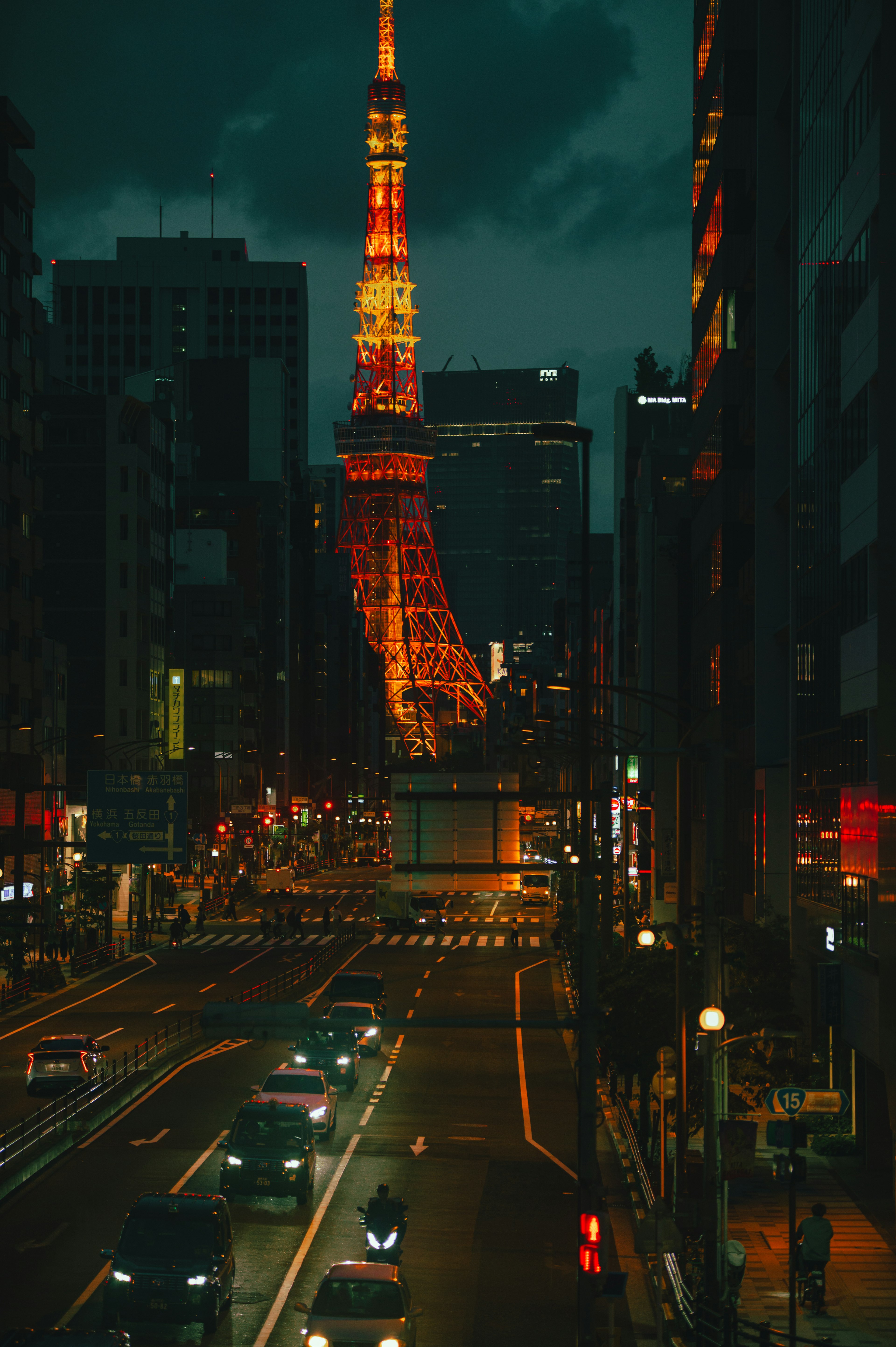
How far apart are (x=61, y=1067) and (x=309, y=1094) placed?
742 cm

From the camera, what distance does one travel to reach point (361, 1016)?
44.5 m

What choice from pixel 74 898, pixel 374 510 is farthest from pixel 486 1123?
pixel 374 510

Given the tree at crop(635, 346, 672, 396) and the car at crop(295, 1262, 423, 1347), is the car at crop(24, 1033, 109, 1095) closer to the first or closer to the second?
the car at crop(295, 1262, 423, 1347)

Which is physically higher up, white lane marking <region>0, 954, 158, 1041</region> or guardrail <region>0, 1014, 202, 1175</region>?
guardrail <region>0, 1014, 202, 1175</region>

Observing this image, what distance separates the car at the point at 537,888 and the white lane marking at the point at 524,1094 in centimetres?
4876

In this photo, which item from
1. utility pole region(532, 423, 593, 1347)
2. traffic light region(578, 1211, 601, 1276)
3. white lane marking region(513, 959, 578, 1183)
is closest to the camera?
traffic light region(578, 1211, 601, 1276)

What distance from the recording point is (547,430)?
2731 centimetres

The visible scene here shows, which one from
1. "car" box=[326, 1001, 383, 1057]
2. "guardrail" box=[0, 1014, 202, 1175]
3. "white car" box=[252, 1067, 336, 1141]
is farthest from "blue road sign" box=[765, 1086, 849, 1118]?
"car" box=[326, 1001, 383, 1057]

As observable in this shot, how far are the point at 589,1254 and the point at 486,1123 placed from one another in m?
17.3

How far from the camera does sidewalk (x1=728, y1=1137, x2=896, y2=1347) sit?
22.7 m

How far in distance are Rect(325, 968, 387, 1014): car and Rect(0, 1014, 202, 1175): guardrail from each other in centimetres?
502

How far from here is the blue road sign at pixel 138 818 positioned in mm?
49062

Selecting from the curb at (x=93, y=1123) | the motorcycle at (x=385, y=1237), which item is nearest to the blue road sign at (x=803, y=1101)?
the motorcycle at (x=385, y=1237)

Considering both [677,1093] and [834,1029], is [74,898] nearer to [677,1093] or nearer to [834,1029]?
[834,1029]
